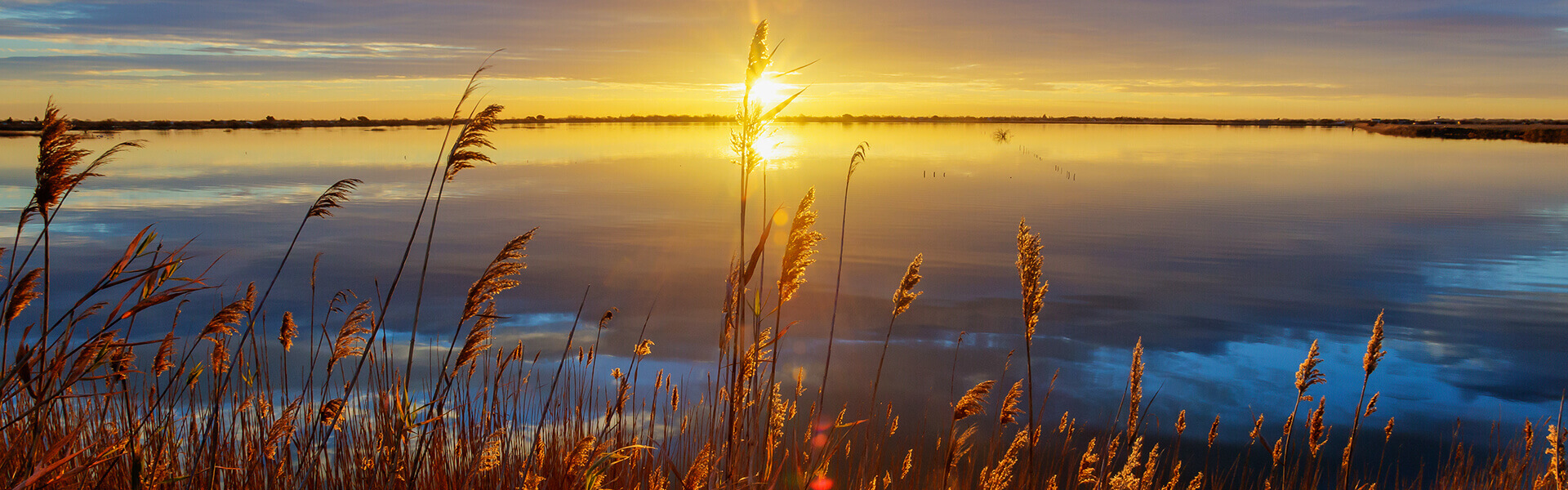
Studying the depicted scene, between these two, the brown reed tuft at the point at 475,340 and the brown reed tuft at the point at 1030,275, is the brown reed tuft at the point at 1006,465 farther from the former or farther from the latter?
the brown reed tuft at the point at 475,340

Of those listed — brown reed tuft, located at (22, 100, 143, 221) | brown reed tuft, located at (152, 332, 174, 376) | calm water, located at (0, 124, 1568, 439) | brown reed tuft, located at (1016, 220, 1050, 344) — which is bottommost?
calm water, located at (0, 124, 1568, 439)

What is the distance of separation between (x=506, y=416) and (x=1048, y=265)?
987 centimetres

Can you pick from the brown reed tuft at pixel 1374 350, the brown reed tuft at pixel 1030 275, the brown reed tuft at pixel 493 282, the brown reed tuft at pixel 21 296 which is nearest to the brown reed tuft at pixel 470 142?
the brown reed tuft at pixel 493 282

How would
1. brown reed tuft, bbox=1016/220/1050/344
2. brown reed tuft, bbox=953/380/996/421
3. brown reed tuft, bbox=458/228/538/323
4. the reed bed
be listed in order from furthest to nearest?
1. brown reed tuft, bbox=953/380/996/421
2. brown reed tuft, bbox=1016/220/1050/344
3. brown reed tuft, bbox=458/228/538/323
4. the reed bed

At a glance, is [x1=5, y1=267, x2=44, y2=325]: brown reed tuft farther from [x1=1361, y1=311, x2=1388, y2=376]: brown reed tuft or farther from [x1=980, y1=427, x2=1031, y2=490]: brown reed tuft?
[x1=1361, y1=311, x2=1388, y2=376]: brown reed tuft

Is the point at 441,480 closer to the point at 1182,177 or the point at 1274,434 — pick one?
the point at 1274,434

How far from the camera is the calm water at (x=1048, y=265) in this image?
7.53 metres

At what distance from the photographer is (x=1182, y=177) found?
90.7 feet

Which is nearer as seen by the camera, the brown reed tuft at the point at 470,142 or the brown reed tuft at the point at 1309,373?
the brown reed tuft at the point at 470,142

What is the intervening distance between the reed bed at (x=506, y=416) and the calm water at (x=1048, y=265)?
53cm

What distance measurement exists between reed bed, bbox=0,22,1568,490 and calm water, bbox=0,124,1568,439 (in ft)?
1.75

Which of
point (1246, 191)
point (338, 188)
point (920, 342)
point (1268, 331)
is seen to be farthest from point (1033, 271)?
point (1246, 191)

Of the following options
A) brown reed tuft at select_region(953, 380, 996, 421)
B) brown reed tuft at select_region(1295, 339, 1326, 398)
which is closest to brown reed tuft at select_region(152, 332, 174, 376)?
brown reed tuft at select_region(953, 380, 996, 421)

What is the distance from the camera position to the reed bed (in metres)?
2.04
